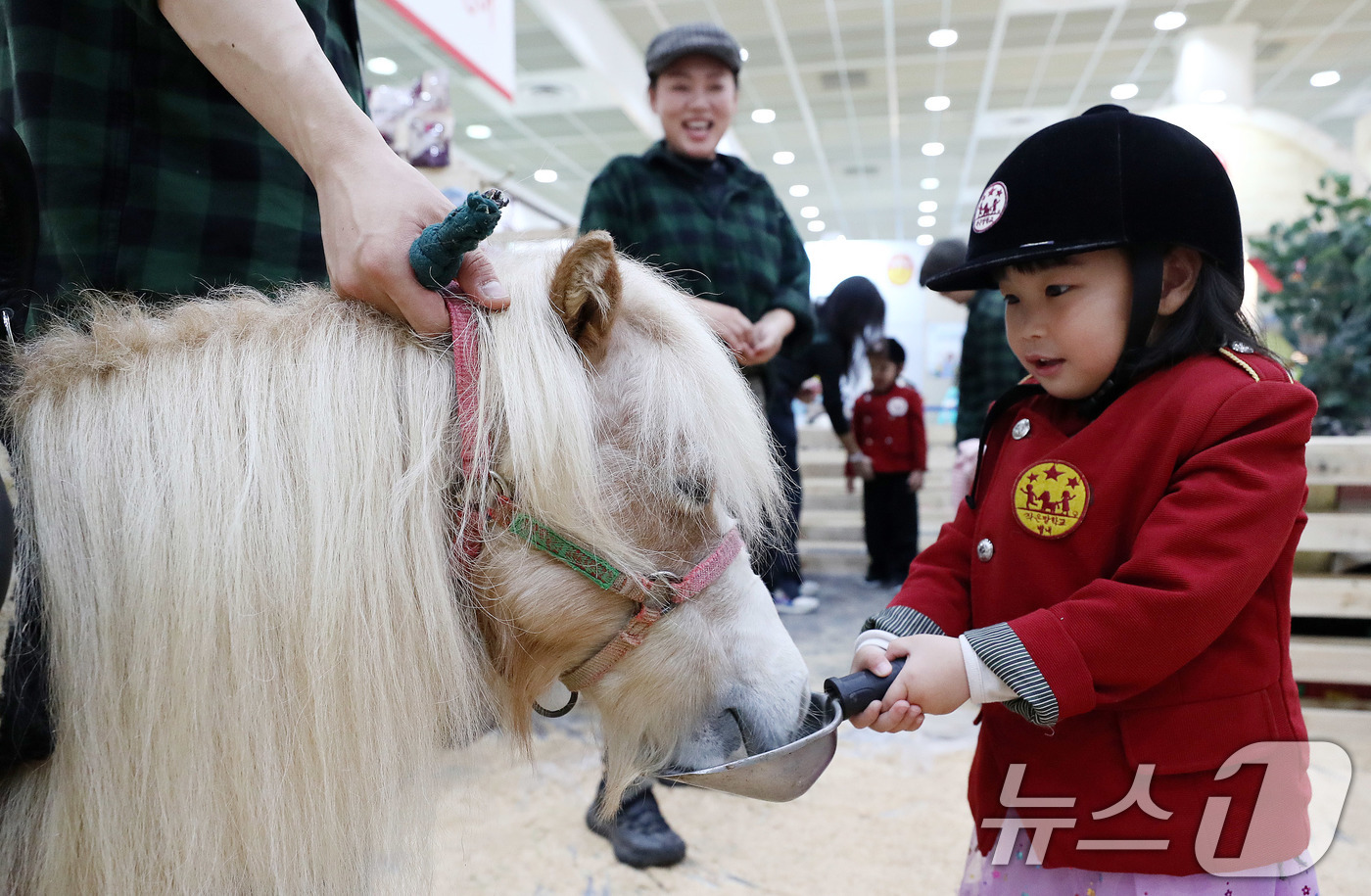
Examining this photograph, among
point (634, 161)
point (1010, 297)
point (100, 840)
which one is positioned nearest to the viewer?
point (100, 840)

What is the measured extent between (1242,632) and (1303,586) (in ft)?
5.20

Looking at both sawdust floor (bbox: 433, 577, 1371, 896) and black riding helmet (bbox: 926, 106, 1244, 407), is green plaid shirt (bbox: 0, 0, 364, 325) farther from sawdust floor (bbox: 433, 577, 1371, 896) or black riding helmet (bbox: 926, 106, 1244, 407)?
sawdust floor (bbox: 433, 577, 1371, 896)

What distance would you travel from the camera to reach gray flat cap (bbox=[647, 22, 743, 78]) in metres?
1.73

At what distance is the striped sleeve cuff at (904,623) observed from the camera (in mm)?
860

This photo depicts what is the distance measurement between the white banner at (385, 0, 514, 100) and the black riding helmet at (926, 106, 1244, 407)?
185 cm

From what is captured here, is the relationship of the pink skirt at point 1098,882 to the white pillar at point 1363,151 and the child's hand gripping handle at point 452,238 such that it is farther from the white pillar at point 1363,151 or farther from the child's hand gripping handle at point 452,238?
the white pillar at point 1363,151

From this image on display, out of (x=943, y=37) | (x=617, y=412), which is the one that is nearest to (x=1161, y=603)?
(x=617, y=412)

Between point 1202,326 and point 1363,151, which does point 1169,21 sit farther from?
point 1202,326

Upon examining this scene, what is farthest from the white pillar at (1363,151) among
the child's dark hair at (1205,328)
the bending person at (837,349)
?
the child's dark hair at (1205,328)

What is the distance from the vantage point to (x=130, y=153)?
777 millimetres

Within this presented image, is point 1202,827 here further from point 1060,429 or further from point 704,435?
point 704,435

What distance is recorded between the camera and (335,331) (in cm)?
63

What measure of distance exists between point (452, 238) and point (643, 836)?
129 centimetres

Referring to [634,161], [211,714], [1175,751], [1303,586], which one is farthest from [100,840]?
[1303,586]
